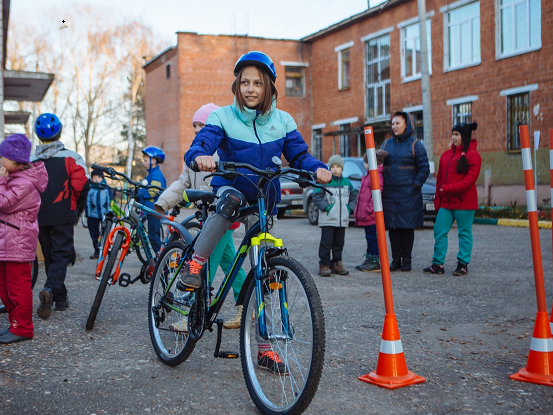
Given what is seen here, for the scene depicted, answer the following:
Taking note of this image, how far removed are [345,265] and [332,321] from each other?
3.78 metres

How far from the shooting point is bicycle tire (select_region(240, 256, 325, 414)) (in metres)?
3.00

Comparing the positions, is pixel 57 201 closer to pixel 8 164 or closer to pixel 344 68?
pixel 8 164

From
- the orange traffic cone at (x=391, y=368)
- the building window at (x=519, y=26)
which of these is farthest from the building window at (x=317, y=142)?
the orange traffic cone at (x=391, y=368)

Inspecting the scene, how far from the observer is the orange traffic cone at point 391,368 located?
145 inches

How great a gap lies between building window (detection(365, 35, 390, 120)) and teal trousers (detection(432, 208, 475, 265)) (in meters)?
20.5

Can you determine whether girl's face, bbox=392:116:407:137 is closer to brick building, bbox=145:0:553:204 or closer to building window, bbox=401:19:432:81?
brick building, bbox=145:0:553:204

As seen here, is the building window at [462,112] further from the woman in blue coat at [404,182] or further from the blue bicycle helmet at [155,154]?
the blue bicycle helmet at [155,154]

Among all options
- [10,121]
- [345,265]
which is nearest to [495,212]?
[345,265]

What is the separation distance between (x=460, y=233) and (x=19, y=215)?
17.2ft

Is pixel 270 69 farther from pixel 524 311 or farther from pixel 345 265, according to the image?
pixel 345 265

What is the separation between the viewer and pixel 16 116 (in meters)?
22.4

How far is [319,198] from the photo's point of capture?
8281mm

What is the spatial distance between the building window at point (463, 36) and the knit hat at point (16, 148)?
20.9 meters

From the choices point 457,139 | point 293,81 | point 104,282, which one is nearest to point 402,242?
point 457,139
